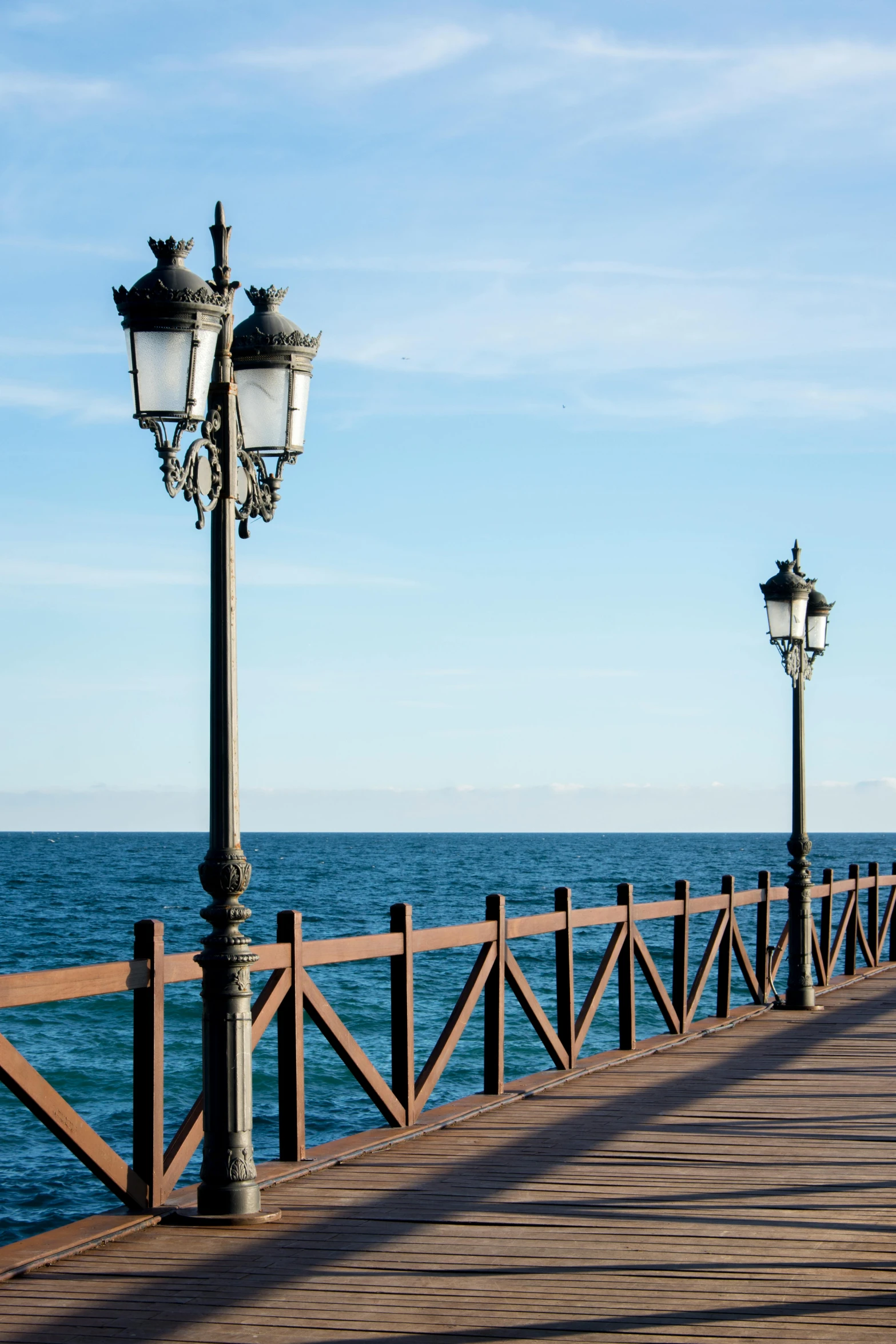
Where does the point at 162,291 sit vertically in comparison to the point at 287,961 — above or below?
above

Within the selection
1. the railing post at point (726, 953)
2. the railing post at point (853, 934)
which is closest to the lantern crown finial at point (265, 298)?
the railing post at point (726, 953)

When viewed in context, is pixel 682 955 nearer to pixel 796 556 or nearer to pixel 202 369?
pixel 796 556

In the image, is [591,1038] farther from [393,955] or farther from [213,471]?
[213,471]

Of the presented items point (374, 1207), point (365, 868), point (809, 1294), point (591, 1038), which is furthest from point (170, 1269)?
point (365, 868)

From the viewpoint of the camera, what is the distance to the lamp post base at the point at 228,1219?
20.8 feet

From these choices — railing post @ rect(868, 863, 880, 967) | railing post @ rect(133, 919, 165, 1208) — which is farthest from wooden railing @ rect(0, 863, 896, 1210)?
railing post @ rect(868, 863, 880, 967)

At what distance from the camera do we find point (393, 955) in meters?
8.25

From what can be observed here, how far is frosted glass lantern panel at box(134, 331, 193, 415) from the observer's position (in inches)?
251

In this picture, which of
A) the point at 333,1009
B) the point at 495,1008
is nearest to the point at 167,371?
the point at 333,1009

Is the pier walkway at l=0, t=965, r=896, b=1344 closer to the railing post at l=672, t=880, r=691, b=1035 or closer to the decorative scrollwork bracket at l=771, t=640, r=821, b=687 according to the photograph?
the railing post at l=672, t=880, r=691, b=1035

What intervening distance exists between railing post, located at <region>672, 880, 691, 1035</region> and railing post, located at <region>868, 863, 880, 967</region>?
7513 millimetres

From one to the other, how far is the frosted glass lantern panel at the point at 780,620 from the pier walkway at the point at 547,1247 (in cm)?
606

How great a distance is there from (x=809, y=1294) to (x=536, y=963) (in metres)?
34.9

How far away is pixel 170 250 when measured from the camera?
21.7ft
